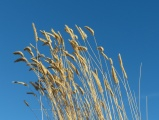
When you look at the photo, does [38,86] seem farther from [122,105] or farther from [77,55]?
[122,105]

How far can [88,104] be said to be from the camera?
290cm

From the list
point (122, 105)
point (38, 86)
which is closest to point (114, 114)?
point (122, 105)

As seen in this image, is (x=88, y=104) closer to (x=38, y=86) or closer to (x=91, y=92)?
(x=91, y=92)

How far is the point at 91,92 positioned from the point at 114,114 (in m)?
0.19

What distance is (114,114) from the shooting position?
2811 mm

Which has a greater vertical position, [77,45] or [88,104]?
[77,45]

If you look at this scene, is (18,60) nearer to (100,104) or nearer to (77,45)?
(77,45)

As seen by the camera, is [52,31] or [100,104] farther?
[52,31]

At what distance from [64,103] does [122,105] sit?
1.20 ft

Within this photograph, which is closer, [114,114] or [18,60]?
[114,114]

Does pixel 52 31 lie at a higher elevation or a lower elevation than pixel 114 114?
higher

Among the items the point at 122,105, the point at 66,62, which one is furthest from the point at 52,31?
the point at 122,105

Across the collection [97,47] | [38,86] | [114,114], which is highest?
[97,47]

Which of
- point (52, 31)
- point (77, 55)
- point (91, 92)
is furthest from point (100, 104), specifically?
point (52, 31)
